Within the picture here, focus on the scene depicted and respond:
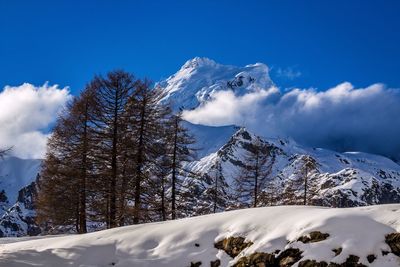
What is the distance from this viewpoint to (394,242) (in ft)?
43.4

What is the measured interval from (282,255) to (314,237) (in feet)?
3.11

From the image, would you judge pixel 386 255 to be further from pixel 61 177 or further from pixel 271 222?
pixel 61 177

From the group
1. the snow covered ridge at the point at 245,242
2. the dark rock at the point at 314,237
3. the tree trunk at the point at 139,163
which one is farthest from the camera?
Answer: the tree trunk at the point at 139,163

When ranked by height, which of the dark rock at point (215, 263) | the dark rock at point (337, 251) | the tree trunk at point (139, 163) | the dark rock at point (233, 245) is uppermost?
the tree trunk at point (139, 163)

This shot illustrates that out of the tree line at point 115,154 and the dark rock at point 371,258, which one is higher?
the tree line at point 115,154

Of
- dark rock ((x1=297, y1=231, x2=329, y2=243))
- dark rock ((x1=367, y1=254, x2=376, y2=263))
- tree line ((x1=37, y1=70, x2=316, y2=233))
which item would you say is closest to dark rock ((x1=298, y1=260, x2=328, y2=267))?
dark rock ((x1=297, y1=231, x2=329, y2=243))

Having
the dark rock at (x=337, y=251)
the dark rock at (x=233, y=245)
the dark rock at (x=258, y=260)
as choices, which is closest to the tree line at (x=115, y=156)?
the dark rock at (x=233, y=245)

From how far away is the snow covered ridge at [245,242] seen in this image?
1337 centimetres

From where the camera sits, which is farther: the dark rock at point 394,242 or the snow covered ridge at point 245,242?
the snow covered ridge at point 245,242

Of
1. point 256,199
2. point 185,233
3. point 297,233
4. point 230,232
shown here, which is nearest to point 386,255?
point 297,233

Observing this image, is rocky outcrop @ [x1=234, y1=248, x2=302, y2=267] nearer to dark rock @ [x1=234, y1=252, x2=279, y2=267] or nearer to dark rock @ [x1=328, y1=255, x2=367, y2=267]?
dark rock @ [x1=234, y1=252, x2=279, y2=267]

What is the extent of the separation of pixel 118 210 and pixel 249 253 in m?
11.4

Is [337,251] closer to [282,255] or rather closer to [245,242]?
[282,255]

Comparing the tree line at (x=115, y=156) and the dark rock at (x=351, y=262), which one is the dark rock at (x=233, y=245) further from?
the tree line at (x=115, y=156)
